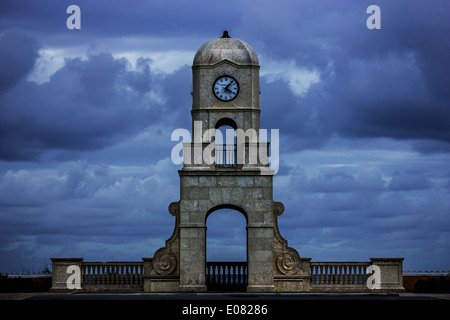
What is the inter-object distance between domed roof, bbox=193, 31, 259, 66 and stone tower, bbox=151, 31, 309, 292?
2.32 m

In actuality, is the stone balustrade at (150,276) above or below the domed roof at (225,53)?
below

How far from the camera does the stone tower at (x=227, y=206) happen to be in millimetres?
41844

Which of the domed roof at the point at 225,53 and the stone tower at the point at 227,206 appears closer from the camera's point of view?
the stone tower at the point at 227,206

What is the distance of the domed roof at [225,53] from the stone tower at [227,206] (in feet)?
7.61

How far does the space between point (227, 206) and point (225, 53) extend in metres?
7.40

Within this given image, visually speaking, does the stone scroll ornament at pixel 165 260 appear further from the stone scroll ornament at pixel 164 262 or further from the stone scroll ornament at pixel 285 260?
the stone scroll ornament at pixel 285 260

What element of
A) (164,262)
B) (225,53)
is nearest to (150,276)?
(164,262)

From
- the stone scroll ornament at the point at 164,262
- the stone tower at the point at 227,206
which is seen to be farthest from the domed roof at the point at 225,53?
the stone scroll ornament at the point at 164,262
